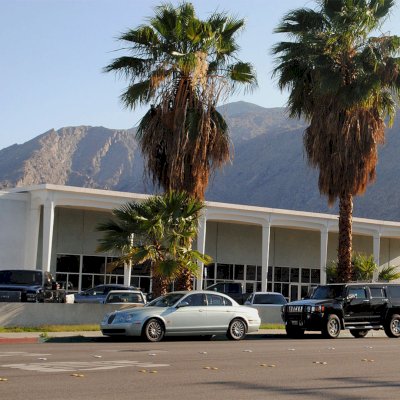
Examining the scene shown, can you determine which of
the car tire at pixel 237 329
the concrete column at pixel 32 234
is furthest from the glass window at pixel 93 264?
the car tire at pixel 237 329

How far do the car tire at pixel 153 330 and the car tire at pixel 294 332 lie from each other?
5.78m

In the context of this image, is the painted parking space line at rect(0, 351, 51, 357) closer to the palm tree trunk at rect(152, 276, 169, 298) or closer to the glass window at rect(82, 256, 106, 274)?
the palm tree trunk at rect(152, 276, 169, 298)

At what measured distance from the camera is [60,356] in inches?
680

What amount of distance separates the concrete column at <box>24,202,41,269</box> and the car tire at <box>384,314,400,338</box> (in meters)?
22.1

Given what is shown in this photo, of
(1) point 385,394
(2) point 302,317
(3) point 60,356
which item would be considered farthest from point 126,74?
(1) point 385,394

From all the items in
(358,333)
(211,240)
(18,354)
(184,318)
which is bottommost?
(18,354)

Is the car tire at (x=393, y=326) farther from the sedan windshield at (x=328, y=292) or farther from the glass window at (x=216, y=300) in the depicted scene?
the glass window at (x=216, y=300)

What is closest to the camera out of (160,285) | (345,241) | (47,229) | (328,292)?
(328,292)

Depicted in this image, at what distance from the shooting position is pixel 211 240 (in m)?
55.2

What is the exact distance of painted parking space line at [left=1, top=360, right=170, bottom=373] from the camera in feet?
46.9

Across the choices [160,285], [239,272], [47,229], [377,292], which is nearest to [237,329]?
[160,285]

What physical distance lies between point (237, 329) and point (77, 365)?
10.4 m

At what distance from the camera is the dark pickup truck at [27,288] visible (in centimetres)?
3170

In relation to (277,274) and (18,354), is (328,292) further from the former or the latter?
(277,274)
